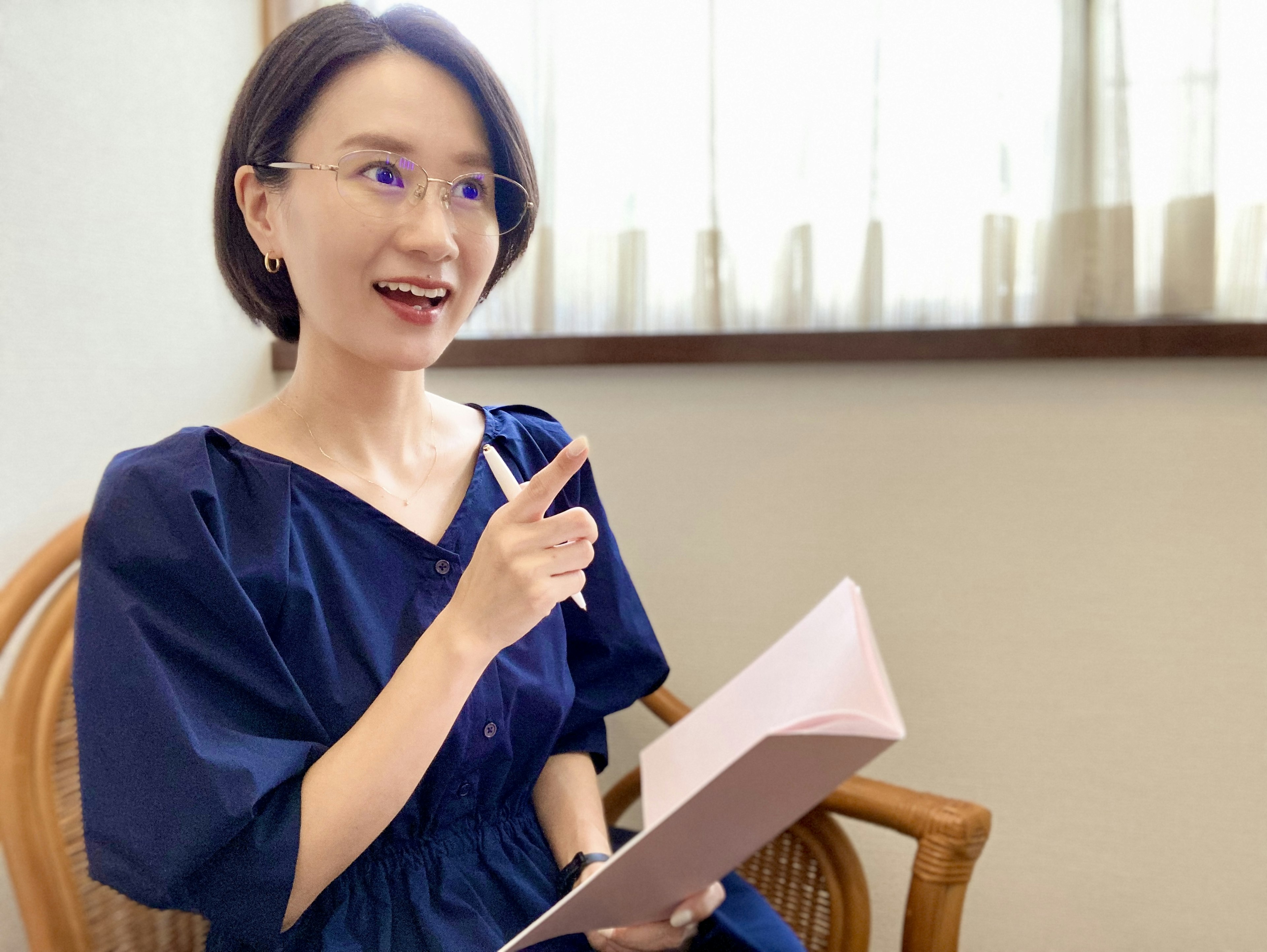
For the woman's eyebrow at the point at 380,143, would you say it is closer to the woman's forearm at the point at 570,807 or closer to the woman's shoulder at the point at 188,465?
the woman's shoulder at the point at 188,465

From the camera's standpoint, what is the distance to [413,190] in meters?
0.86

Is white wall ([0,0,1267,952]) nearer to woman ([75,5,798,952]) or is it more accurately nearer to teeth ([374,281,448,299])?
woman ([75,5,798,952])

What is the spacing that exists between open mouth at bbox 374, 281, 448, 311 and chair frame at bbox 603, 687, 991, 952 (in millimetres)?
597

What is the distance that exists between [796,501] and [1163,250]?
1.89 ft

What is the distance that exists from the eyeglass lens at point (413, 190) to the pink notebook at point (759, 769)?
1.54 feet

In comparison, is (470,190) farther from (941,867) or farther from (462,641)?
(941,867)

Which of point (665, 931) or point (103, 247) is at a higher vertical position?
point (103, 247)

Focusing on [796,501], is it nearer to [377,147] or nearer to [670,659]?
[670,659]

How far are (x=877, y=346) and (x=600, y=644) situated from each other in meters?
0.57

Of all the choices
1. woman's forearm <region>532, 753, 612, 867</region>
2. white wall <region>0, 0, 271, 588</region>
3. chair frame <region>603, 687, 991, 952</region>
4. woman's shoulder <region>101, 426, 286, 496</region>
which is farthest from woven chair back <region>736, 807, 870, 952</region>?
white wall <region>0, 0, 271, 588</region>

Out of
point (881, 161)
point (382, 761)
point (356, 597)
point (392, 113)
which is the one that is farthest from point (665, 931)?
point (881, 161)

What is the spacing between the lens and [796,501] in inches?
55.3

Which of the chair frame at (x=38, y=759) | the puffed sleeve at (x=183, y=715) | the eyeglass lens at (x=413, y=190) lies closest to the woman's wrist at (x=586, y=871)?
the puffed sleeve at (x=183, y=715)

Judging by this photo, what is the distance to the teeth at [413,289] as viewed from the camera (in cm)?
86
